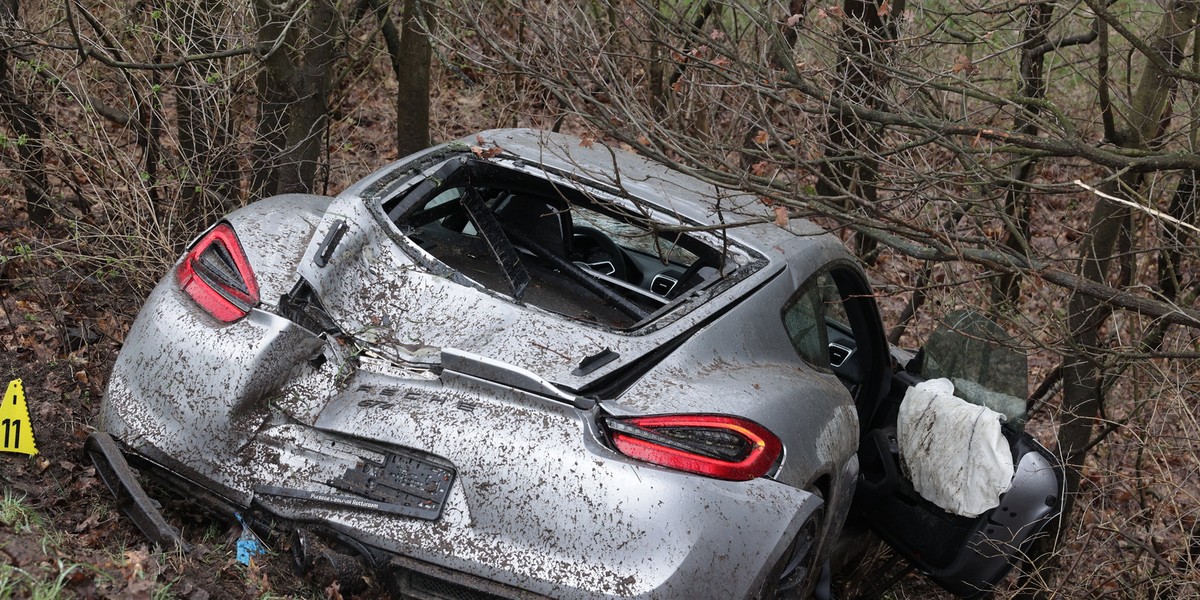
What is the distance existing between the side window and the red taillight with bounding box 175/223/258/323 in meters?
1.99

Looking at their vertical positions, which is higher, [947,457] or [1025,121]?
[1025,121]

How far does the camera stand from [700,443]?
3021mm

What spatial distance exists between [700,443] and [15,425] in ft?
8.03

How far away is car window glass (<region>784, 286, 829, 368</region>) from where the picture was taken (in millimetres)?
3847

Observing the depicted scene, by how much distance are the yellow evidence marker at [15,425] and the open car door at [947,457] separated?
3087 millimetres

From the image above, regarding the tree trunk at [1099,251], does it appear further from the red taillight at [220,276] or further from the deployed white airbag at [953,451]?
the red taillight at [220,276]

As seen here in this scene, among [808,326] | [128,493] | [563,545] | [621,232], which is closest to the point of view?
[563,545]

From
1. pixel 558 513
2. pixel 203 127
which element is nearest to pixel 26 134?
pixel 203 127

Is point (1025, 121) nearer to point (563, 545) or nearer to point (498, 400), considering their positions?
point (498, 400)

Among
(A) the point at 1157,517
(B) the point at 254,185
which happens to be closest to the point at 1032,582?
(A) the point at 1157,517

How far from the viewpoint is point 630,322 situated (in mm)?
3934

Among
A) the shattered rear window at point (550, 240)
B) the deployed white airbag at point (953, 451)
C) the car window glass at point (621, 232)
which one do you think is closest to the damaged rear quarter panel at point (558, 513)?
the shattered rear window at point (550, 240)

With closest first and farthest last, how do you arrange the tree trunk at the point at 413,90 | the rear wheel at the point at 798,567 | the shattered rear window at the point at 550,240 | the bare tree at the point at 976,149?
1. the rear wheel at the point at 798,567
2. the shattered rear window at the point at 550,240
3. the bare tree at the point at 976,149
4. the tree trunk at the point at 413,90

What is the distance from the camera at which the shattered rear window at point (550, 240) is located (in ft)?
12.6
